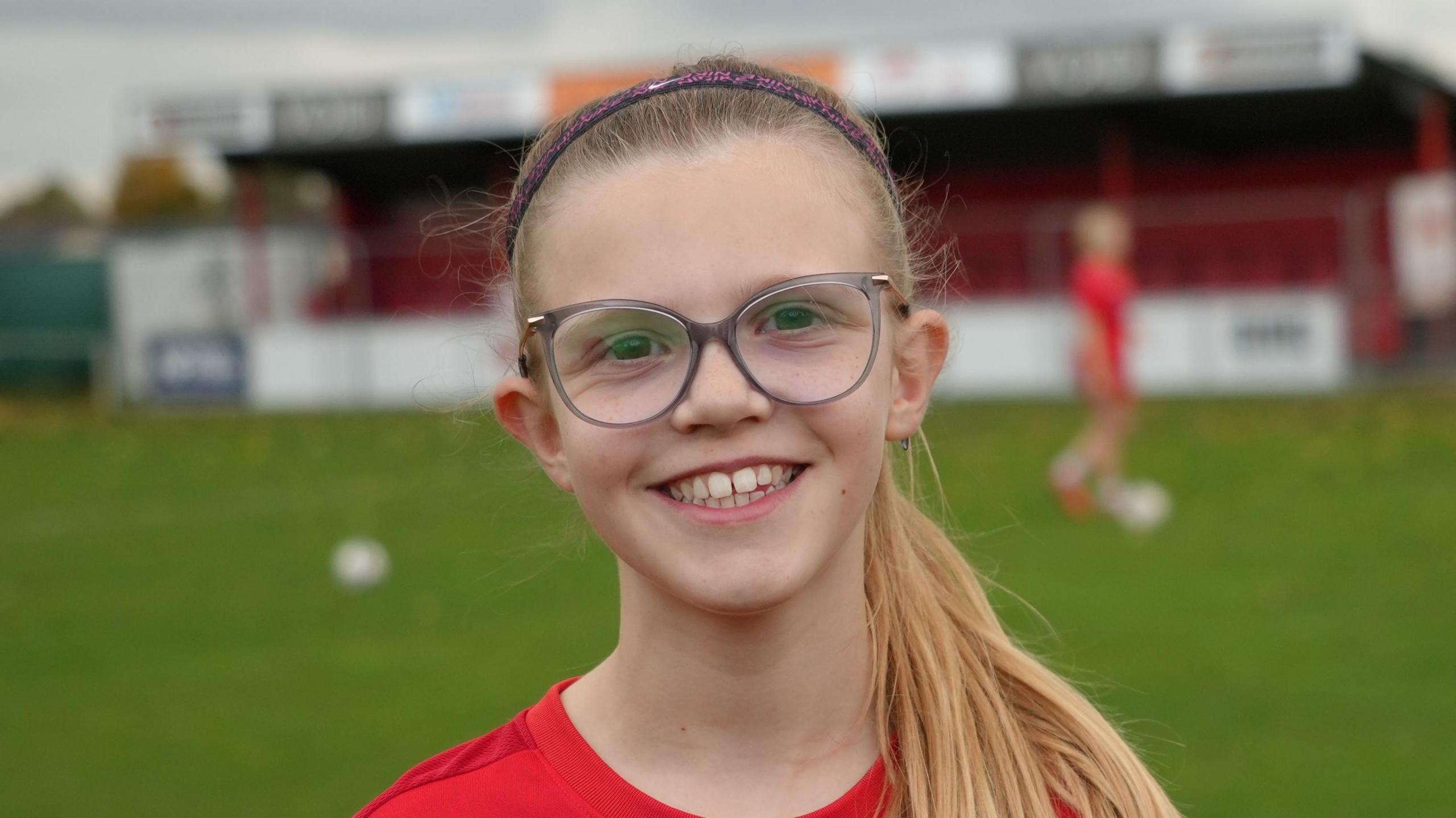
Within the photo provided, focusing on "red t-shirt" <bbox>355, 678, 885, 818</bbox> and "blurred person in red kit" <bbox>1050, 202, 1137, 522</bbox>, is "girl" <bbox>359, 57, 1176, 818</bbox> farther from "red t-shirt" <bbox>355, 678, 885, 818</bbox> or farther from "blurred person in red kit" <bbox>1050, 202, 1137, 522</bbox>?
"blurred person in red kit" <bbox>1050, 202, 1137, 522</bbox>

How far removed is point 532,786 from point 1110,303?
34.0 feet

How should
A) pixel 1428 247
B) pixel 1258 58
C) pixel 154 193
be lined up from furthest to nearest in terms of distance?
pixel 154 193, pixel 1258 58, pixel 1428 247

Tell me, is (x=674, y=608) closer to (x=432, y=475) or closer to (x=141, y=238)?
(x=432, y=475)

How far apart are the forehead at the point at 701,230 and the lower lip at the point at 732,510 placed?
0.20 m

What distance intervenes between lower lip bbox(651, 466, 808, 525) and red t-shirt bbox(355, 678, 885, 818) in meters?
0.31

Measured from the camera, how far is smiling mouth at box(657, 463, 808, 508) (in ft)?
5.67

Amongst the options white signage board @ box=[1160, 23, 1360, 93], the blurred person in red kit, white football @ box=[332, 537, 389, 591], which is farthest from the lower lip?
white signage board @ box=[1160, 23, 1360, 93]

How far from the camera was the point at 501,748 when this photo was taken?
6.14 ft

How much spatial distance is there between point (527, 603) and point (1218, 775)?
4.37m

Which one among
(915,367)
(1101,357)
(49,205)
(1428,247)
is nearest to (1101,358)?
(1101,357)

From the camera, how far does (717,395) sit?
1694 mm

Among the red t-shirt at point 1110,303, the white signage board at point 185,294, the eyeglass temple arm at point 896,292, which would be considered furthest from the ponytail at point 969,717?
the white signage board at point 185,294

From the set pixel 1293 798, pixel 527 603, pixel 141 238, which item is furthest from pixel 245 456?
pixel 1293 798

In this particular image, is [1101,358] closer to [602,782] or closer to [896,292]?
[896,292]
